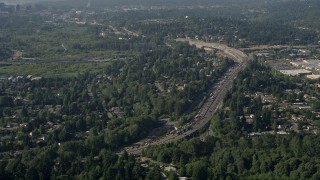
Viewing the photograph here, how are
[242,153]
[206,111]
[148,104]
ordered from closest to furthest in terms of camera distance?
[242,153], [206,111], [148,104]

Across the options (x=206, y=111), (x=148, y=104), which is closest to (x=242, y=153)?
(x=206, y=111)

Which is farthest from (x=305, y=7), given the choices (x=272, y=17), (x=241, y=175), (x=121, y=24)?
(x=241, y=175)

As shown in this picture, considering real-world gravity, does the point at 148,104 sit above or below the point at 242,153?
below

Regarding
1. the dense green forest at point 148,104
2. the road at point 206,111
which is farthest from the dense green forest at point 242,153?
the road at point 206,111

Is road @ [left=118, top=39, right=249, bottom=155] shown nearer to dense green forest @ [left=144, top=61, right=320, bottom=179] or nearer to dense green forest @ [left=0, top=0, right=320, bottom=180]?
dense green forest @ [left=0, top=0, right=320, bottom=180]

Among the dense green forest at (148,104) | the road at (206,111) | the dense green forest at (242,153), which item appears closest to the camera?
the dense green forest at (242,153)

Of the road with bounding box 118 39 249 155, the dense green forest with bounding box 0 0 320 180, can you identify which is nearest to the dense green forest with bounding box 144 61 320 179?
the dense green forest with bounding box 0 0 320 180

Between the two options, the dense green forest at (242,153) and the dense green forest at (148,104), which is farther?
the dense green forest at (148,104)

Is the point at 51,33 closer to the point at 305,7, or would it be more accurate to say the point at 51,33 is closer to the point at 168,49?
the point at 168,49

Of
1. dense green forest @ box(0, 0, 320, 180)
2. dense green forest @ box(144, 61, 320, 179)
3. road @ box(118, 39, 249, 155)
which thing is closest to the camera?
dense green forest @ box(144, 61, 320, 179)

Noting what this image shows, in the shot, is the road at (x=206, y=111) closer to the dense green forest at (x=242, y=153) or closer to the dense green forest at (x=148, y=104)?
the dense green forest at (x=148, y=104)

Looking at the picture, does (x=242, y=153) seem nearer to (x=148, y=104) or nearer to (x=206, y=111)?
(x=206, y=111)

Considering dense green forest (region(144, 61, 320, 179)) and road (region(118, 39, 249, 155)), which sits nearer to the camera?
dense green forest (region(144, 61, 320, 179))
